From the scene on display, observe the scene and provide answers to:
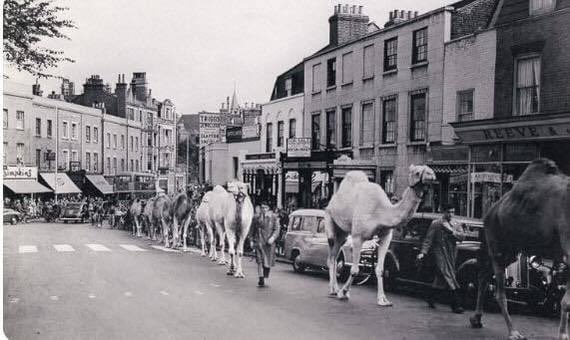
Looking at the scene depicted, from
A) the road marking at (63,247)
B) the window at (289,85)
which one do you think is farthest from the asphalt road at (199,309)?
the window at (289,85)

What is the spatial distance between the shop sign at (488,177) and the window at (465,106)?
7.04ft

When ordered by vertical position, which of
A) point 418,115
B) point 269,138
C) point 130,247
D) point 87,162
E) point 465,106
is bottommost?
point 130,247

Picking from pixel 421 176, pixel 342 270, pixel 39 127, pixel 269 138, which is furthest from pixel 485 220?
pixel 269 138

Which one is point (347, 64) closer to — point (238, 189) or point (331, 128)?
point (331, 128)

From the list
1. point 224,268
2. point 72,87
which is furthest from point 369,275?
point 72,87

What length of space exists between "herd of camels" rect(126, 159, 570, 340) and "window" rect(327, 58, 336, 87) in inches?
203

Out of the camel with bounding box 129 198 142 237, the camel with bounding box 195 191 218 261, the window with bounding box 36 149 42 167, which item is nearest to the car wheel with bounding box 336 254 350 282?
the camel with bounding box 195 191 218 261

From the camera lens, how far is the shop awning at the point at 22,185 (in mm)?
10468

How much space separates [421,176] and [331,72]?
10671mm

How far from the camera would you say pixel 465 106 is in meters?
13.5

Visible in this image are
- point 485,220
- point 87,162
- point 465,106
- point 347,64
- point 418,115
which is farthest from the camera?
point 347,64

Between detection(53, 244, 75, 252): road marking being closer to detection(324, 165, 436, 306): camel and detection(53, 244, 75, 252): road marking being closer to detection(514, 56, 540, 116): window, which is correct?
detection(324, 165, 436, 306): camel

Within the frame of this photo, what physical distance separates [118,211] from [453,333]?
2965cm

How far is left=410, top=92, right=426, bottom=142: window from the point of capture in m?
17.8
